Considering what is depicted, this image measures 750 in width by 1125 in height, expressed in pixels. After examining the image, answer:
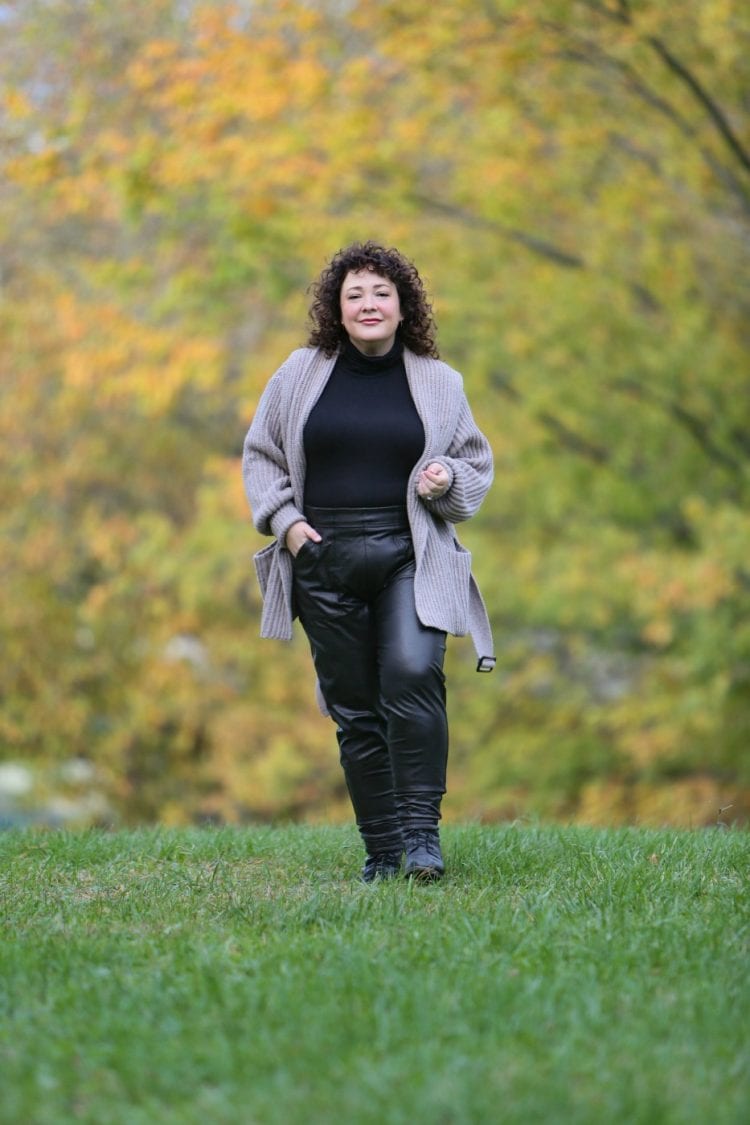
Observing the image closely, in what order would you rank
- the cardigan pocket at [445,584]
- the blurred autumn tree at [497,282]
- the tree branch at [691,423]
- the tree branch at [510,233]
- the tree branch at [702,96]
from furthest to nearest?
the tree branch at [691,423], the tree branch at [510,233], the blurred autumn tree at [497,282], the tree branch at [702,96], the cardigan pocket at [445,584]

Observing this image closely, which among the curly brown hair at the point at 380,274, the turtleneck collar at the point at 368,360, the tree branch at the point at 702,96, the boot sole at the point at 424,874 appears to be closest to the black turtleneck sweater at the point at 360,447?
the turtleneck collar at the point at 368,360

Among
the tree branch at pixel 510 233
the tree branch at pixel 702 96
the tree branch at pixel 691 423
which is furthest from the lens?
the tree branch at pixel 691 423

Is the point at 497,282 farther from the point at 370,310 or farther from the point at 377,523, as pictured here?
the point at 377,523

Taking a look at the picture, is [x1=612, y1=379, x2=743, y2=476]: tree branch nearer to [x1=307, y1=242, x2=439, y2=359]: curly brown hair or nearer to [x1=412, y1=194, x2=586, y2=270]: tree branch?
[x1=412, y1=194, x2=586, y2=270]: tree branch

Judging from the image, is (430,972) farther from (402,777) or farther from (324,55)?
(324,55)

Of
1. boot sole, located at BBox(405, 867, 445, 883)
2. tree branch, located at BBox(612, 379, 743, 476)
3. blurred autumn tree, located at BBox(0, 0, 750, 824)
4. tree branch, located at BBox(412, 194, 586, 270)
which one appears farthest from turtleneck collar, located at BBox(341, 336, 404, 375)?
tree branch, located at BBox(612, 379, 743, 476)

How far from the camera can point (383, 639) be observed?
5.19 m

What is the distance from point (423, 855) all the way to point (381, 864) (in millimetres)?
252

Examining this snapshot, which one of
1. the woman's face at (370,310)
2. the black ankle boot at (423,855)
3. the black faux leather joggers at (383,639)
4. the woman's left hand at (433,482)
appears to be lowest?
the black ankle boot at (423,855)

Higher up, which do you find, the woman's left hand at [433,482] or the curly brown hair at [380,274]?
the curly brown hair at [380,274]

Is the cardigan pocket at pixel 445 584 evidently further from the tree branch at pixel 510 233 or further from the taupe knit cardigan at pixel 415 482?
the tree branch at pixel 510 233

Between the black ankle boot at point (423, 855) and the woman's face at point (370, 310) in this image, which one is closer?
the black ankle boot at point (423, 855)

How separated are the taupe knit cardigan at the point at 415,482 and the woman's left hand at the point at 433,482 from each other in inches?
1.3

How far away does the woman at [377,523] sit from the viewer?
5.14 metres
